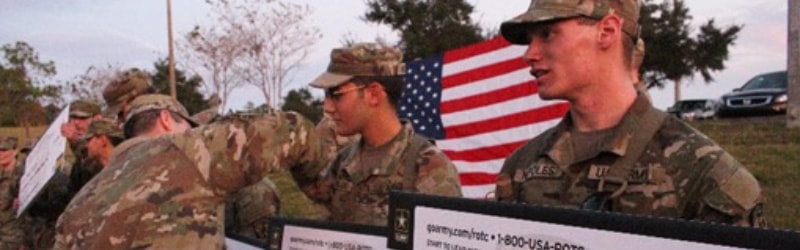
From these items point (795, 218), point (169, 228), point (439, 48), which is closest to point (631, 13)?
point (169, 228)

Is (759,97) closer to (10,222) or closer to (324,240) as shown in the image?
(10,222)

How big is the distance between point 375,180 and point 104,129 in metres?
1.79

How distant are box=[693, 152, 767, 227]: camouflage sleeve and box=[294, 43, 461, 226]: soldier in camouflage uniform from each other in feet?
4.49

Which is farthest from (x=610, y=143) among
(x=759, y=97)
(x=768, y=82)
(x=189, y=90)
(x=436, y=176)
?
→ (x=189, y=90)

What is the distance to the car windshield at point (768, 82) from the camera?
58.7 feet

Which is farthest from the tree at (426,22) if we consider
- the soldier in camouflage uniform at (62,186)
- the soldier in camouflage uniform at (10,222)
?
the soldier in camouflage uniform at (62,186)

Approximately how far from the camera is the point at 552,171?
250 centimetres

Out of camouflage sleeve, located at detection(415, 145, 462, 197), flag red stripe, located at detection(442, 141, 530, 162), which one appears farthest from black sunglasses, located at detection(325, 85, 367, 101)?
flag red stripe, located at detection(442, 141, 530, 162)

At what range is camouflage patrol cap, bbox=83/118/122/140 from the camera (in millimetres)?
4742

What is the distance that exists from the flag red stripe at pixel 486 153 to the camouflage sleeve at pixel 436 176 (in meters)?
2.73

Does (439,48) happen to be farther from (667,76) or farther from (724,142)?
(724,142)

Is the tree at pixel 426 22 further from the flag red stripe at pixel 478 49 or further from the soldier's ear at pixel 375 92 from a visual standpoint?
the soldier's ear at pixel 375 92

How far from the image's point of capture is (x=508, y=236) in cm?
198

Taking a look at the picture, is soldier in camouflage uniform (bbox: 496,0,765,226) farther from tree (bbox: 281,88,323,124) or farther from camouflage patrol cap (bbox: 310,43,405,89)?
tree (bbox: 281,88,323,124)
